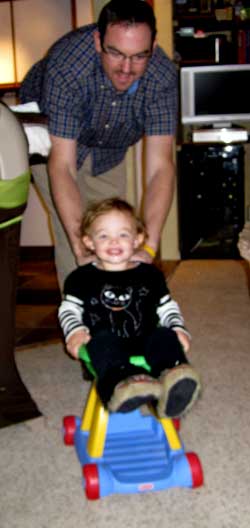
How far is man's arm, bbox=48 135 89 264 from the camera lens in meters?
1.44

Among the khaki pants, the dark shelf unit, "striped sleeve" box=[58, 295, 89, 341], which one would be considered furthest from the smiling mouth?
the dark shelf unit

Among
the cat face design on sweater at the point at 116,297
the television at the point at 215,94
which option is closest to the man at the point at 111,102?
the cat face design on sweater at the point at 116,297

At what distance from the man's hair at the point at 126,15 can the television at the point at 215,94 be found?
2.39 metres

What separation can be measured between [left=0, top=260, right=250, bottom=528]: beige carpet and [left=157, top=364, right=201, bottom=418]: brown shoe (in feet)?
0.64

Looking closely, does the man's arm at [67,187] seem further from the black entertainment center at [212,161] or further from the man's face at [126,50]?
the black entertainment center at [212,161]

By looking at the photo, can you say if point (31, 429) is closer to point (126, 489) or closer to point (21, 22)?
point (126, 489)

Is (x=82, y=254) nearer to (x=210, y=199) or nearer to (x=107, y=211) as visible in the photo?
(x=107, y=211)

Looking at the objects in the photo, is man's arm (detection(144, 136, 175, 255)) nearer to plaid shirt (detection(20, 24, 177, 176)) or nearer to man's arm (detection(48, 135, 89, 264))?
plaid shirt (detection(20, 24, 177, 176))

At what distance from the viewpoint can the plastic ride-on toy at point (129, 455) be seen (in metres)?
1.08

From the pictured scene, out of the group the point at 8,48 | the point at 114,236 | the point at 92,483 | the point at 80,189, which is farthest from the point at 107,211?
the point at 8,48

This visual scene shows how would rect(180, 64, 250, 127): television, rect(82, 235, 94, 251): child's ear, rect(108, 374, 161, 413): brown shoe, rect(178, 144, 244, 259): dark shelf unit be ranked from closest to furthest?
rect(108, 374, 161, 413): brown shoe < rect(82, 235, 94, 251): child's ear < rect(178, 144, 244, 259): dark shelf unit < rect(180, 64, 250, 127): television

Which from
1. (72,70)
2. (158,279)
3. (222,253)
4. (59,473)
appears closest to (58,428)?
(59,473)

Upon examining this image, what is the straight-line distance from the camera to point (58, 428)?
1436 mm

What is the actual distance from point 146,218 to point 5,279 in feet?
1.32
